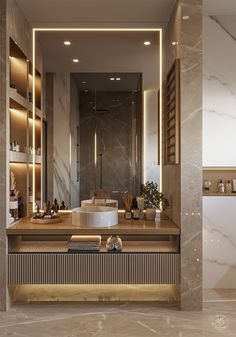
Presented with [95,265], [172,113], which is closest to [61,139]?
[172,113]

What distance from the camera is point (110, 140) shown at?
159 inches

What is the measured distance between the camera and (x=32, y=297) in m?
3.64

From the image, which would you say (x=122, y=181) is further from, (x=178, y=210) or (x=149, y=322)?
(x=149, y=322)

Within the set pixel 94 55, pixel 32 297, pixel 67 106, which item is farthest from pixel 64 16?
pixel 32 297

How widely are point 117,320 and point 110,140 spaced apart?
181 centimetres

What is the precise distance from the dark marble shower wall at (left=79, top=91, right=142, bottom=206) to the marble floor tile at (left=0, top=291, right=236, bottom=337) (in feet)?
3.89

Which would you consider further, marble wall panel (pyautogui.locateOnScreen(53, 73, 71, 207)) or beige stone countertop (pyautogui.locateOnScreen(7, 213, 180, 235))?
marble wall panel (pyautogui.locateOnScreen(53, 73, 71, 207))

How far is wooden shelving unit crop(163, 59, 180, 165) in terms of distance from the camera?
335 cm

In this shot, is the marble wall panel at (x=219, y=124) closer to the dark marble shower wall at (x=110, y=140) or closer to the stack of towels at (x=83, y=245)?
the dark marble shower wall at (x=110, y=140)

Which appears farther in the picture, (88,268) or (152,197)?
(152,197)

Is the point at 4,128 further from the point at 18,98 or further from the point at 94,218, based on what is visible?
the point at 94,218

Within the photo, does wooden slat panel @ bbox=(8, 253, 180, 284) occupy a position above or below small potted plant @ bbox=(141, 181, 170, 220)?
below

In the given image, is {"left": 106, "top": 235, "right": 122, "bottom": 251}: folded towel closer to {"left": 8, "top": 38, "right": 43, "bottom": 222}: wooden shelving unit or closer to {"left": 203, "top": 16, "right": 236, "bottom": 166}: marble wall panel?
{"left": 8, "top": 38, "right": 43, "bottom": 222}: wooden shelving unit

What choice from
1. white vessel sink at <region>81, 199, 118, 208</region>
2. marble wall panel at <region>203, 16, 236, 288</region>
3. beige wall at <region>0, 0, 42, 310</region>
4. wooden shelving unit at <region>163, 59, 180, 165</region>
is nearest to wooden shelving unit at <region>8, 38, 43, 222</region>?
beige wall at <region>0, 0, 42, 310</region>
